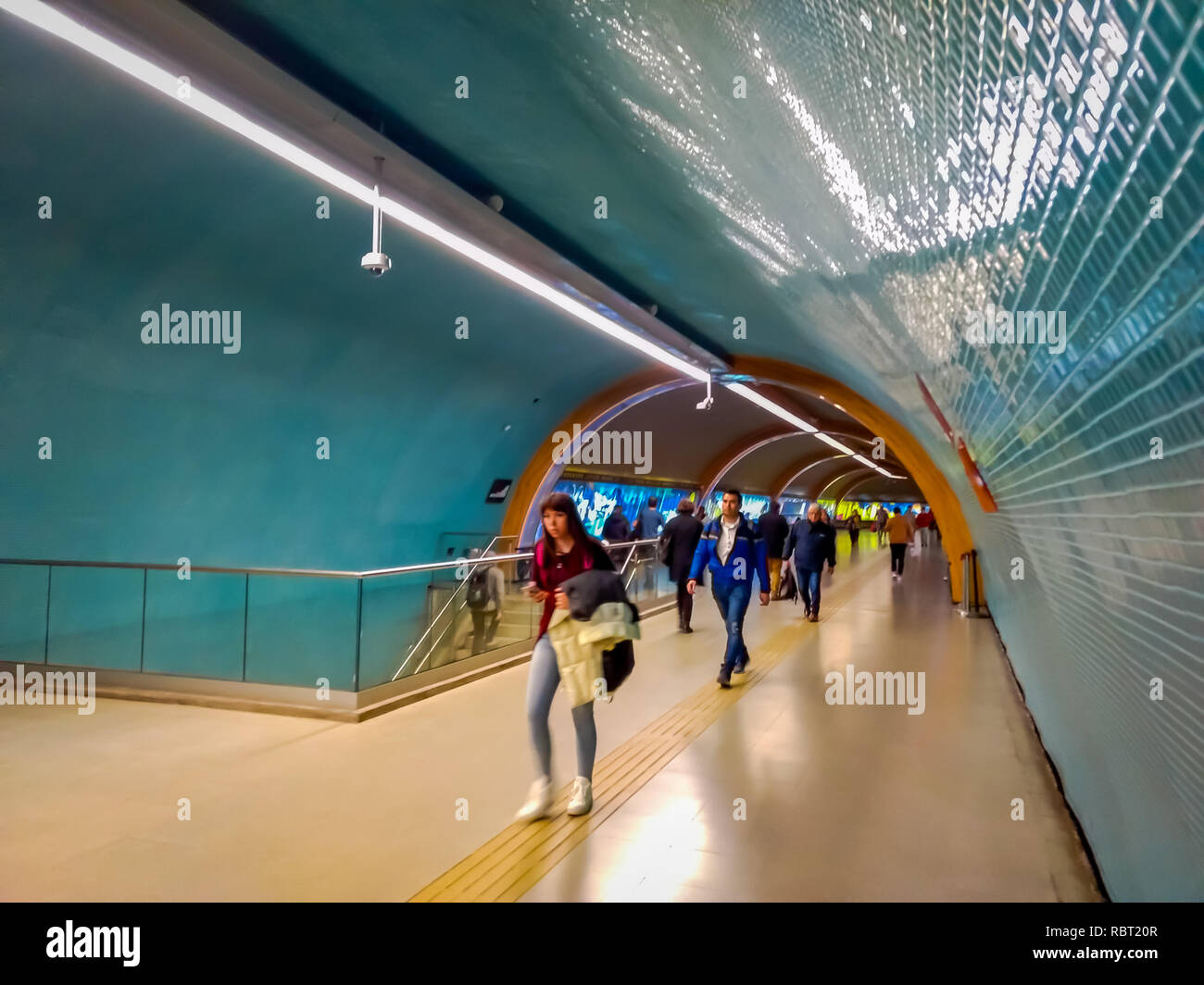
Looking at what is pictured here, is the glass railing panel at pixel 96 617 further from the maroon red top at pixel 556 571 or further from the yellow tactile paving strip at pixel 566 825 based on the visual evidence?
the maroon red top at pixel 556 571

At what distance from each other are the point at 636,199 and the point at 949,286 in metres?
4.83

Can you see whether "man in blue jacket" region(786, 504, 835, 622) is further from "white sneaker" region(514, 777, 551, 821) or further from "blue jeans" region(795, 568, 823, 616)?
"white sneaker" region(514, 777, 551, 821)

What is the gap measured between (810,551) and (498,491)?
7.89 meters

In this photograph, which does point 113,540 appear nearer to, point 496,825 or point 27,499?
point 27,499

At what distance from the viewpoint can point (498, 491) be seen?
54.1 ft

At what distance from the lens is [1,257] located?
19.1 feet

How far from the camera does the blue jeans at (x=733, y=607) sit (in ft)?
21.0

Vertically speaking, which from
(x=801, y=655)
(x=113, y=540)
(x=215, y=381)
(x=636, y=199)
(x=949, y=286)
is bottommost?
(x=801, y=655)

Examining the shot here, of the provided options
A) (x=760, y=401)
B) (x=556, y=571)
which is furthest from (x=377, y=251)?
(x=760, y=401)

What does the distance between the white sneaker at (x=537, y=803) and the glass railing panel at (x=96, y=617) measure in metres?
5.64

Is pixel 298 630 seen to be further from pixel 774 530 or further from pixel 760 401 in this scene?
pixel 760 401

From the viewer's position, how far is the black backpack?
7.96m

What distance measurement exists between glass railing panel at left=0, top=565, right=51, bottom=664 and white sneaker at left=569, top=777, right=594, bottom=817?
5.96 meters
